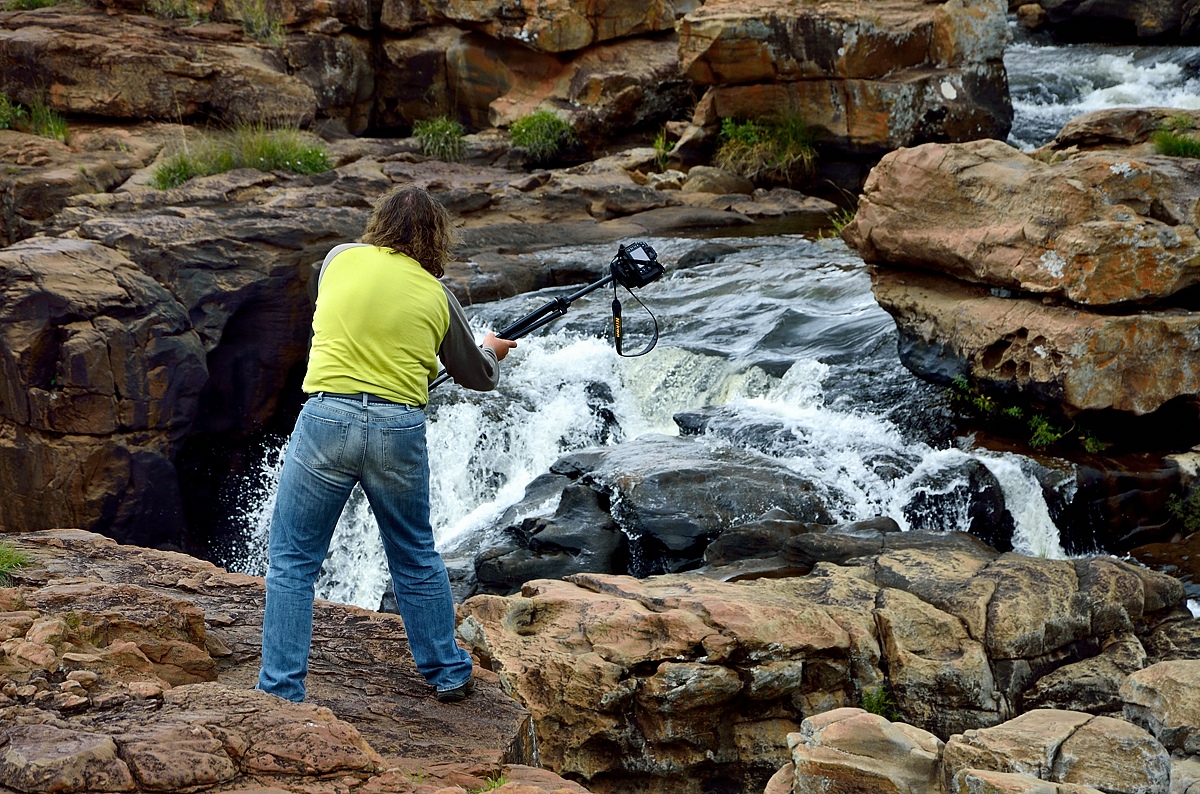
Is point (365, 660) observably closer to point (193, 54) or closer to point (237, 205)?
point (237, 205)

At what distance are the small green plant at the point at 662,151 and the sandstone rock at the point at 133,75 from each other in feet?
14.5

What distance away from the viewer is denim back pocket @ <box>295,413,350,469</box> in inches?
133

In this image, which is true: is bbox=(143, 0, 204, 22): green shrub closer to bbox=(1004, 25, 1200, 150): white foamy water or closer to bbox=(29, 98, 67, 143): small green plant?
bbox=(29, 98, 67, 143): small green plant

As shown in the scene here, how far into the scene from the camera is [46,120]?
13.6 metres

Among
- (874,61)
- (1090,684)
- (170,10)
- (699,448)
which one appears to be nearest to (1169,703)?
(1090,684)

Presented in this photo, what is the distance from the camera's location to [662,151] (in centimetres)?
1540

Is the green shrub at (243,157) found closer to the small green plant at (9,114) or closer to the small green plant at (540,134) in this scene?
the small green plant at (9,114)

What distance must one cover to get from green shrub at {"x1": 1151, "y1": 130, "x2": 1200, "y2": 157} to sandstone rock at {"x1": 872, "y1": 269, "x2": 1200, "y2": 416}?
4.23ft

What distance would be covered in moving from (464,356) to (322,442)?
1.73 ft

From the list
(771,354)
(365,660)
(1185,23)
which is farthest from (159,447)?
(1185,23)

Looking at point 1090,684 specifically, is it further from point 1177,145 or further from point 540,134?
point 540,134

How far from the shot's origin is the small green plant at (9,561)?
3875mm

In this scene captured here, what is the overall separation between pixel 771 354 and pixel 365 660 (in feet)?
18.8

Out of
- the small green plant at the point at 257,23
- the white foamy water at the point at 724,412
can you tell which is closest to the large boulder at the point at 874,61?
the white foamy water at the point at 724,412
